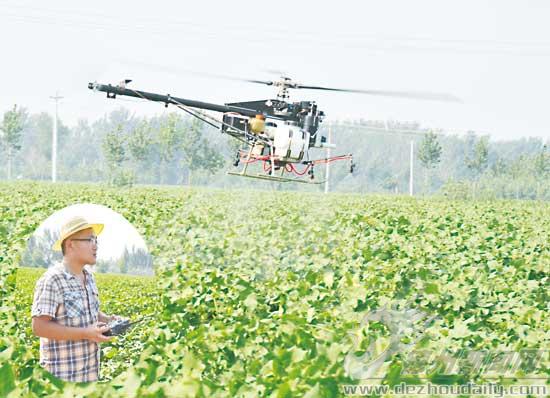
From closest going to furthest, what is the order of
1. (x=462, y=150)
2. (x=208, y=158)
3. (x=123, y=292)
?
(x=123, y=292)
(x=208, y=158)
(x=462, y=150)

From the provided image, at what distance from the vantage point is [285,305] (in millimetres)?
8297

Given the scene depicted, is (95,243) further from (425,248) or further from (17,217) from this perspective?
(17,217)

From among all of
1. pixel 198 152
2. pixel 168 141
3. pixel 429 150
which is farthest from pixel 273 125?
pixel 429 150

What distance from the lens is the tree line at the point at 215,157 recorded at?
243 feet

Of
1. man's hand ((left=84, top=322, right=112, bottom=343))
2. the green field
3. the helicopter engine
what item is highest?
the helicopter engine

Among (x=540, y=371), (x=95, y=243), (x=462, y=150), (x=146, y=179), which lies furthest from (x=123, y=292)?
(x=462, y=150)

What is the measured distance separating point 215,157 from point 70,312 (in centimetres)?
6337

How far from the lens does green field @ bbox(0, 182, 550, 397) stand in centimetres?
530

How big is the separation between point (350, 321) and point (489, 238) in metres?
8.16

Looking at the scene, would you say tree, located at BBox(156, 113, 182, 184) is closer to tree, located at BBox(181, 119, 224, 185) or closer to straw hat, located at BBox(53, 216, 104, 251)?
tree, located at BBox(181, 119, 224, 185)

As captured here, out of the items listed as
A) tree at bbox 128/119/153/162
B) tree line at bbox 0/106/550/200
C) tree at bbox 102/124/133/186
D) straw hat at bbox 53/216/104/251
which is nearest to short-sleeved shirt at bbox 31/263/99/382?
straw hat at bbox 53/216/104/251

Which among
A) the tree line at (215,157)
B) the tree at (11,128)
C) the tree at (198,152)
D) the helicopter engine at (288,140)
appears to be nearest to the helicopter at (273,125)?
the helicopter engine at (288,140)

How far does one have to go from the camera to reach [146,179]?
84.9m

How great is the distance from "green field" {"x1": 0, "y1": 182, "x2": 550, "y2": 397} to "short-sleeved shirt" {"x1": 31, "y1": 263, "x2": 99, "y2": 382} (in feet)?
0.53
